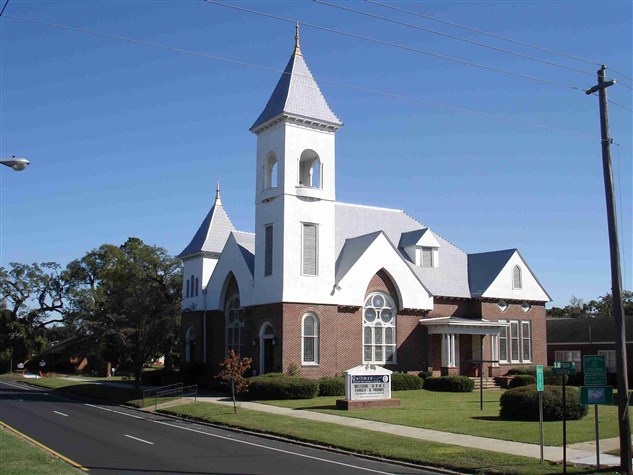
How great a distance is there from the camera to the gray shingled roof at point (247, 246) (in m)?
43.5

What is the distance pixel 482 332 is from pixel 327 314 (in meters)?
11.0

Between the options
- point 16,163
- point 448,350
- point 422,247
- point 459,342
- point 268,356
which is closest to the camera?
point 16,163

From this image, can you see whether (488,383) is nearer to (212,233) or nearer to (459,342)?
(459,342)

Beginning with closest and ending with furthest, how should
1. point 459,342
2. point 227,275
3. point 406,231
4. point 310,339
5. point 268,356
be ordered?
point 310,339 < point 268,356 < point 227,275 < point 459,342 < point 406,231

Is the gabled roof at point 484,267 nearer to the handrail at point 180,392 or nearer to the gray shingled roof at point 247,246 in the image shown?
the gray shingled roof at point 247,246

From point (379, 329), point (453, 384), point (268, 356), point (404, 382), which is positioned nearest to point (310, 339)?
point (268, 356)

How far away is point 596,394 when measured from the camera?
55.3 ft

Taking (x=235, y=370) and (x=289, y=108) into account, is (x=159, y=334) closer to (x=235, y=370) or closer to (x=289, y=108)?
(x=235, y=370)

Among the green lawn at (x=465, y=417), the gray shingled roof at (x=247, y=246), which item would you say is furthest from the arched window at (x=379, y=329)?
the gray shingled roof at (x=247, y=246)

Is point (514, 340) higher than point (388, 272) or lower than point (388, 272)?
lower

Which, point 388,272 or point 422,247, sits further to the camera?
point 422,247

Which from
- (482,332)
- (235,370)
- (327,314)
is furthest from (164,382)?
(482,332)

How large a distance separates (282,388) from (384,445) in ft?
47.5

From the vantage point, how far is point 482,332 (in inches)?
1775
